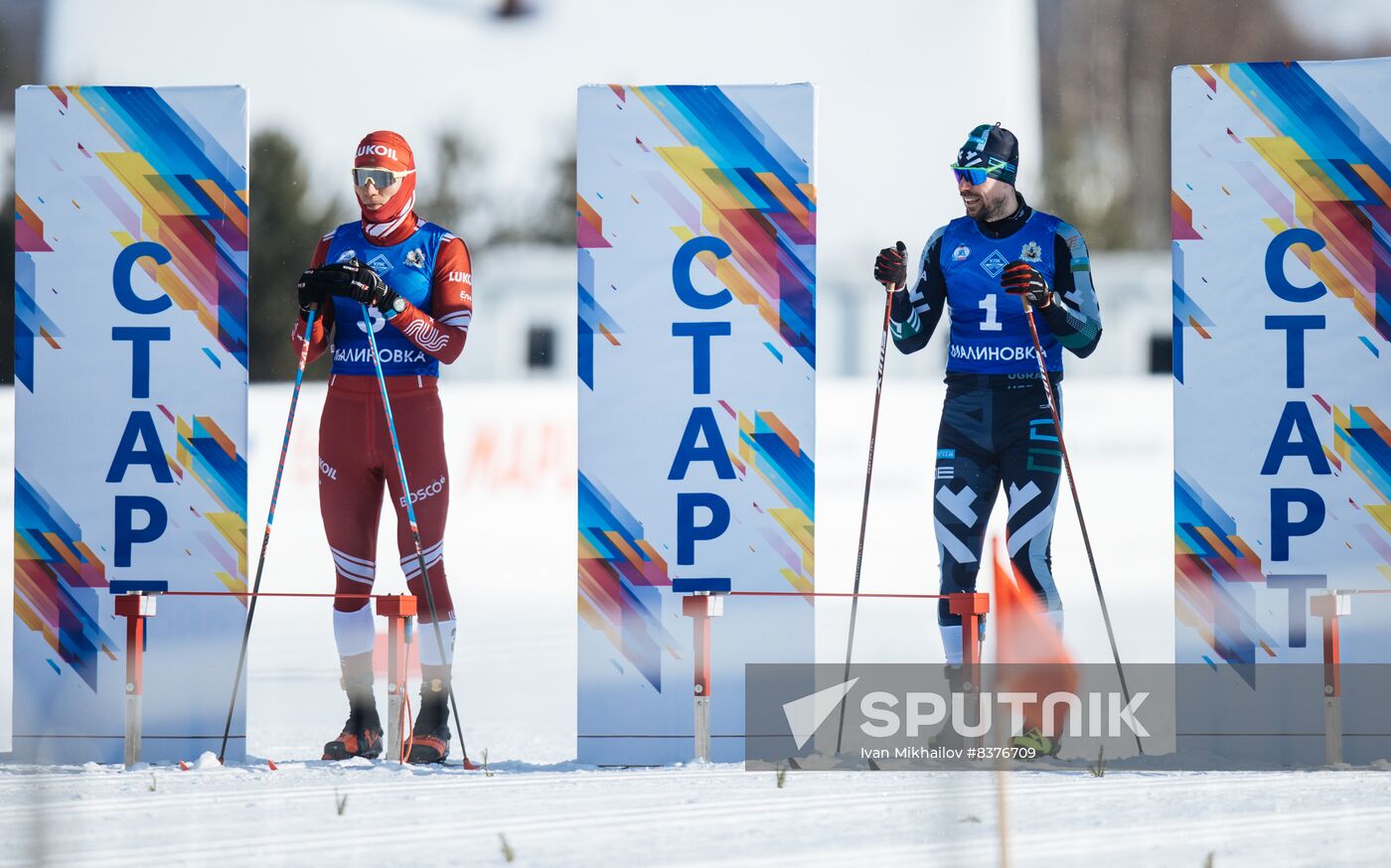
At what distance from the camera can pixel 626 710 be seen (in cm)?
590

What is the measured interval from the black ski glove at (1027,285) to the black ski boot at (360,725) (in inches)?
94.0

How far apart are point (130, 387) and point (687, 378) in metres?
1.86

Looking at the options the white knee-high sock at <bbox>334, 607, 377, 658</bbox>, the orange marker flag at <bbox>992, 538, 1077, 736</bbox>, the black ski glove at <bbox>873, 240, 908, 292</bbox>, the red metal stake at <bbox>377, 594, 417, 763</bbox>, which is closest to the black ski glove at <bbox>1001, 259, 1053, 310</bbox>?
the black ski glove at <bbox>873, 240, 908, 292</bbox>

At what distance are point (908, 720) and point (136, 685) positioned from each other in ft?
8.04

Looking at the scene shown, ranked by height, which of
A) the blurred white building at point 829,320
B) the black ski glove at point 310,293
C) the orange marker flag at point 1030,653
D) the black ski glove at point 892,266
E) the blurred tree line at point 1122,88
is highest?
the blurred tree line at point 1122,88

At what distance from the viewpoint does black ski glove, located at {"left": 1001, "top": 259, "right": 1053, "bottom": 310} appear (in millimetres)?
5523

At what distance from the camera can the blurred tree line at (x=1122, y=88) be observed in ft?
132

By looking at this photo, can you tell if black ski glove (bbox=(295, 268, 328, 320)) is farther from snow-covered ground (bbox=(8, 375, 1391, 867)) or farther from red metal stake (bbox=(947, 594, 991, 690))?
red metal stake (bbox=(947, 594, 991, 690))

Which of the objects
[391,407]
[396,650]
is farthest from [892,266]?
[396,650]

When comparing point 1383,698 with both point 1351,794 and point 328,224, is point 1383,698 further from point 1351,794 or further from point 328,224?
point 328,224

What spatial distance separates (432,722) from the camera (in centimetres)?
570

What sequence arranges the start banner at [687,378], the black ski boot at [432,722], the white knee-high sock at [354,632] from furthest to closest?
the start banner at [687,378], the white knee-high sock at [354,632], the black ski boot at [432,722]

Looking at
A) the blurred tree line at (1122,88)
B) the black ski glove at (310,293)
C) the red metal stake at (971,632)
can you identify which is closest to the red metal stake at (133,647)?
the black ski glove at (310,293)

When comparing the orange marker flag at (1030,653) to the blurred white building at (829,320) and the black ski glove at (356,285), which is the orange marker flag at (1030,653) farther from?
the blurred white building at (829,320)
